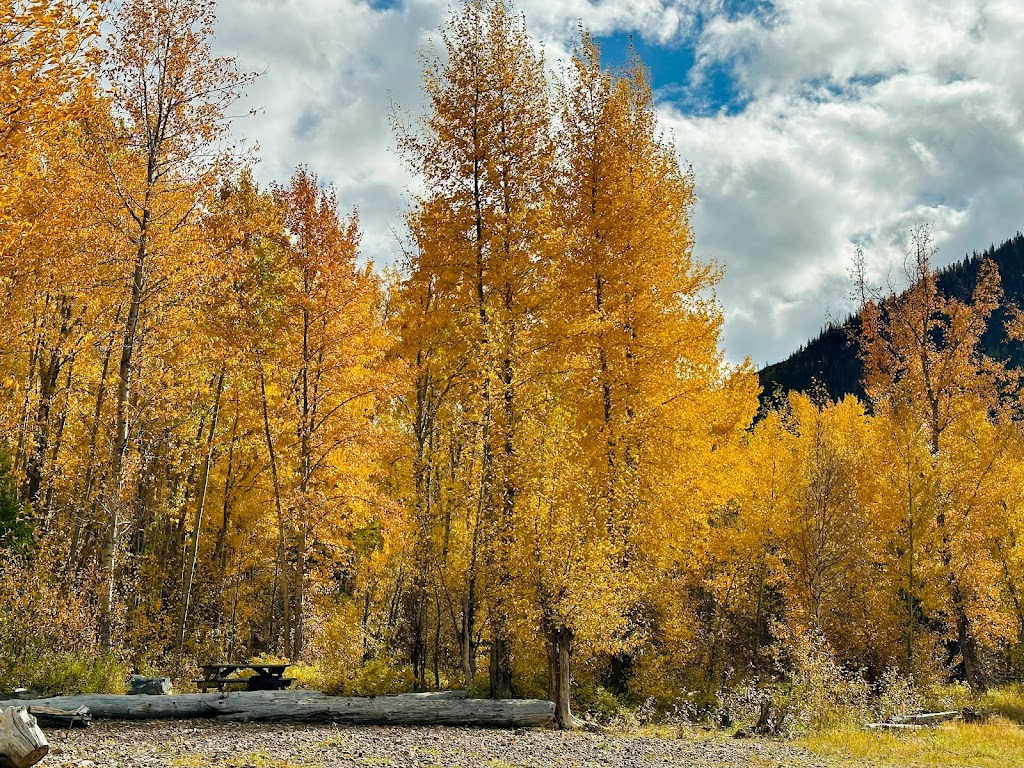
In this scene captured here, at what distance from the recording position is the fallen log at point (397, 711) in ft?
31.0

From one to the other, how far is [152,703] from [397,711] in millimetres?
2977

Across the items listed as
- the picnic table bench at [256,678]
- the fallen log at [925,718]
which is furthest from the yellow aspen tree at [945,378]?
the picnic table bench at [256,678]

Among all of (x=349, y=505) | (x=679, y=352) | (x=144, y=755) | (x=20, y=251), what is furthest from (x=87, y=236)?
(x=679, y=352)

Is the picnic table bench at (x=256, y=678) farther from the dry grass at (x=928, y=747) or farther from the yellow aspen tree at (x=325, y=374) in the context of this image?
the dry grass at (x=928, y=747)

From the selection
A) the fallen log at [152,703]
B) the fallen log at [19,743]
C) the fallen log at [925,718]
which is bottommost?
the fallen log at [925,718]

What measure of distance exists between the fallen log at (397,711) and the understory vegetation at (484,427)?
0.38 m

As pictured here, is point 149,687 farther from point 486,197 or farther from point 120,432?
point 486,197

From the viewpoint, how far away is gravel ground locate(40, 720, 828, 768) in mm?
6738

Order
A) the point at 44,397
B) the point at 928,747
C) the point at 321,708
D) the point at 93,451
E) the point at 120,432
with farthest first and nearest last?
the point at 93,451 → the point at 44,397 → the point at 120,432 → the point at 928,747 → the point at 321,708

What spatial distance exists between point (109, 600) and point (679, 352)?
9.46 meters

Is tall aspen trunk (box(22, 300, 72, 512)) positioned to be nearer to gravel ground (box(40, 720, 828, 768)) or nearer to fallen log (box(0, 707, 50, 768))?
gravel ground (box(40, 720, 828, 768))

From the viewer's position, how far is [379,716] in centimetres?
966

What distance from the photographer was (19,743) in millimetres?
5398

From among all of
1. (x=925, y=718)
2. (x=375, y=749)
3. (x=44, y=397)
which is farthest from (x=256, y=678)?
(x=925, y=718)
